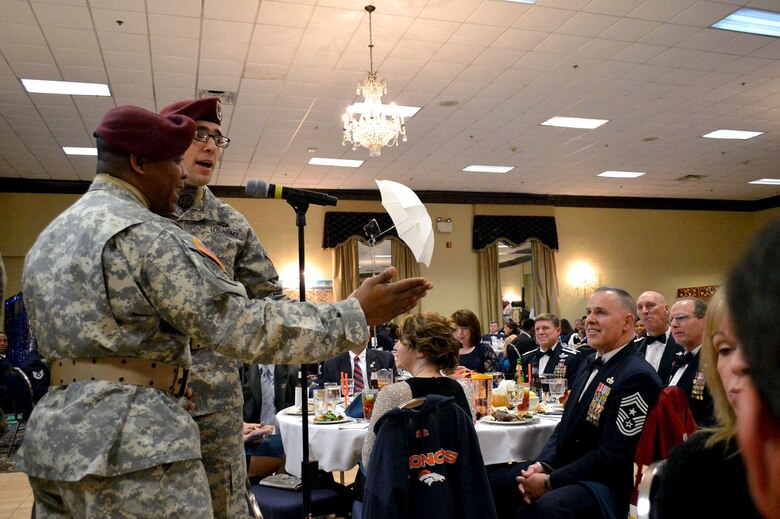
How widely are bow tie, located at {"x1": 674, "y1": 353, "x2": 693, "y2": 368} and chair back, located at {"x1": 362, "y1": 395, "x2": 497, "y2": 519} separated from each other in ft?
7.41

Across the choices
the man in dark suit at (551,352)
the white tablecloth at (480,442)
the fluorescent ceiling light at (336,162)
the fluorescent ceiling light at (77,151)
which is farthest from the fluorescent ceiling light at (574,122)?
the fluorescent ceiling light at (77,151)

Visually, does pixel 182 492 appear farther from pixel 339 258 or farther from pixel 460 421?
pixel 339 258

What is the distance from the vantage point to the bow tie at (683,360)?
166 inches

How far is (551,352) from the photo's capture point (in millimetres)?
6496

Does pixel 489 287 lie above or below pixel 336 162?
below

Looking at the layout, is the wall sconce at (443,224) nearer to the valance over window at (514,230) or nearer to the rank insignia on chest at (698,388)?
the valance over window at (514,230)

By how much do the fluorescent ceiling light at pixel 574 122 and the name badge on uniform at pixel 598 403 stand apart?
278 inches

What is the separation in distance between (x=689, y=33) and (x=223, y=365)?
21.8 feet

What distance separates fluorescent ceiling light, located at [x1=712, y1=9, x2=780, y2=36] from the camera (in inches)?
256

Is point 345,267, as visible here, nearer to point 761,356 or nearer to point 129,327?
point 129,327

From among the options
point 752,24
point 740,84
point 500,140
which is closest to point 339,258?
point 500,140

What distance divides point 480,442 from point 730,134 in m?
9.20

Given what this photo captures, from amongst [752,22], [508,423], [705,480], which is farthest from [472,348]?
[705,480]

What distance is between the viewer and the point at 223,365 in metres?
1.84
